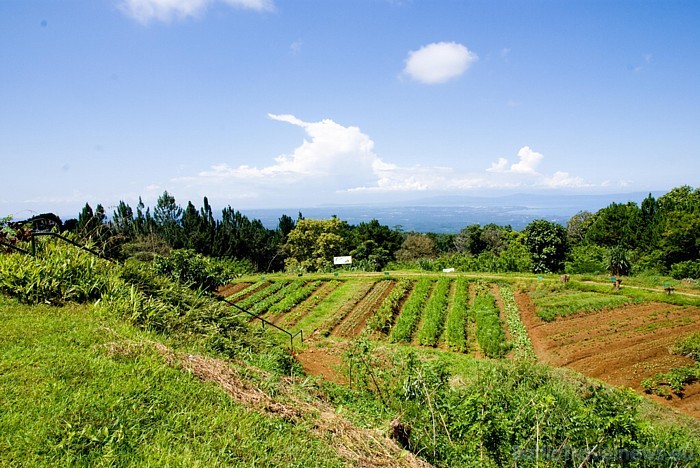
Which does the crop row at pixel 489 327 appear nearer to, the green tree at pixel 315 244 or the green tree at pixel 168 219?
the green tree at pixel 315 244

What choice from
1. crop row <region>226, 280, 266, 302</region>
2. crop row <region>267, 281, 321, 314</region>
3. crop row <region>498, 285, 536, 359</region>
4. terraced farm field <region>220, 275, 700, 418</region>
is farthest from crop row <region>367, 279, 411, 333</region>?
crop row <region>226, 280, 266, 302</region>

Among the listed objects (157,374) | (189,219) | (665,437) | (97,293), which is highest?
(189,219)

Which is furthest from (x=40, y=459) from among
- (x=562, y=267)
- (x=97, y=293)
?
(x=562, y=267)

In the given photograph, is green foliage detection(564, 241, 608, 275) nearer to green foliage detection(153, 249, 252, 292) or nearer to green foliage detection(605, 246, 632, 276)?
green foliage detection(605, 246, 632, 276)

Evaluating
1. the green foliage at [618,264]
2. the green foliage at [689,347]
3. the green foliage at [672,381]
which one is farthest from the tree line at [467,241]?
the green foliage at [672,381]

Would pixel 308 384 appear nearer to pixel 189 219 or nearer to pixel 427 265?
pixel 427 265

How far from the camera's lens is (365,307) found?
21.9 meters

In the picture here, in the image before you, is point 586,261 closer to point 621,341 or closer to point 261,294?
point 621,341

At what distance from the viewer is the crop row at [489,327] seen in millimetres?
15648

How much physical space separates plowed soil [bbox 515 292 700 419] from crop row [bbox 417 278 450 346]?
4.37 meters

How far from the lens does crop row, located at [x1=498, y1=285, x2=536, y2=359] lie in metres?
15.4

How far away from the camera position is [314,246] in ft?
150

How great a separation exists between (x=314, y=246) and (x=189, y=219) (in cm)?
2092

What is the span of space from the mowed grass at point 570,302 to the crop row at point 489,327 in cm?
255
